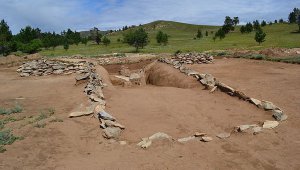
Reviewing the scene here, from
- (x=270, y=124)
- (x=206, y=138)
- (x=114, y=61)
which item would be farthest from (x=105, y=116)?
(x=114, y=61)

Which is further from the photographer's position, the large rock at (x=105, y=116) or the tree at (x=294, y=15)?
the tree at (x=294, y=15)

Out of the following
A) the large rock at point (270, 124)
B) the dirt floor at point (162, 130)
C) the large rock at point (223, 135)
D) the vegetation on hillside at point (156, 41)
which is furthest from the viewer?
the vegetation on hillside at point (156, 41)

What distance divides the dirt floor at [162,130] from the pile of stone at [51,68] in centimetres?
717

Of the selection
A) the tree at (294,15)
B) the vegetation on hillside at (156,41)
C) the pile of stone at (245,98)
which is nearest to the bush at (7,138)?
the pile of stone at (245,98)

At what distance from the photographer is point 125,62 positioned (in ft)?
117

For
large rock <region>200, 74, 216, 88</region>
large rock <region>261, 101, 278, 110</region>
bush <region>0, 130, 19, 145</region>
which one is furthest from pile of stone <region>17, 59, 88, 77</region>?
large rock <region>261, 101, 278, 110</region>

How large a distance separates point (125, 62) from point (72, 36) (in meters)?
82.2

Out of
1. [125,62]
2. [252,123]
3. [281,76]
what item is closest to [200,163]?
[252,123]

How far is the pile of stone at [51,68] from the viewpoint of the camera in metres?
25.4

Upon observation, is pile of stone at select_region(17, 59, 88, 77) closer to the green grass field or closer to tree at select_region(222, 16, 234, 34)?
the green grass field

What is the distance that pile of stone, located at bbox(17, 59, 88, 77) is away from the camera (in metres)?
25.4

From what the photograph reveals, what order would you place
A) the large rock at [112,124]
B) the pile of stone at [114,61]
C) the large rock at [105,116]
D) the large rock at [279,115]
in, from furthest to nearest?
the pile of stone at [114,61] → the large rock at [105,116] → the large rock at [279,115] → the large rock at [112,124]

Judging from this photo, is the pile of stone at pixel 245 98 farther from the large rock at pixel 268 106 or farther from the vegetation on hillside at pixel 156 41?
the vegetation on hillside at pixel 156 41

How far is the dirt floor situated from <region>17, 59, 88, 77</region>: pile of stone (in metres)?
7.17
